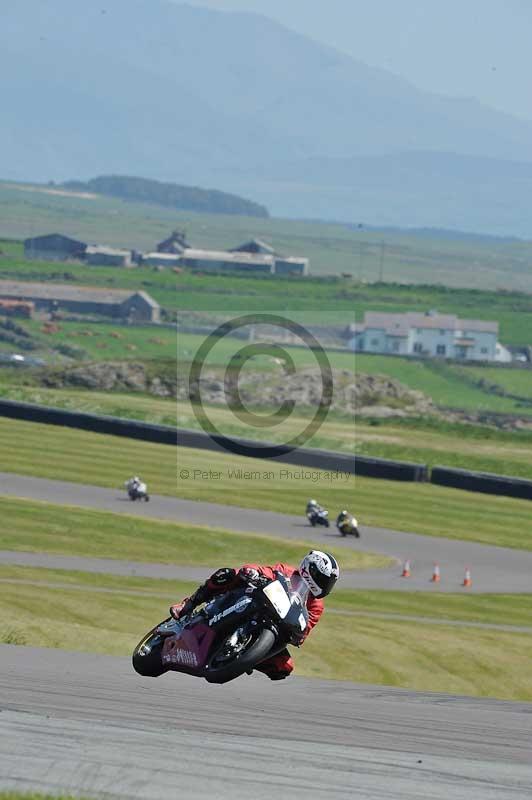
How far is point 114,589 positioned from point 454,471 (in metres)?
25.1

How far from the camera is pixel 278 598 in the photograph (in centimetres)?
1352

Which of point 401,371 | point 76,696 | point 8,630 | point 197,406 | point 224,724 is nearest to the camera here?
point 224,724

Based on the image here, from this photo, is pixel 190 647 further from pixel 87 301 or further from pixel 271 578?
pixel 87 301

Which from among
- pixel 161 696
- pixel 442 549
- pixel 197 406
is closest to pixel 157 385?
pixel 197 406

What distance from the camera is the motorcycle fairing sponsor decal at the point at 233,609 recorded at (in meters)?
13.8

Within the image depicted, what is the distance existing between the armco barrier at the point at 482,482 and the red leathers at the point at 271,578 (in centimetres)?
4060

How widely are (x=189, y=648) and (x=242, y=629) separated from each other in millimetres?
870

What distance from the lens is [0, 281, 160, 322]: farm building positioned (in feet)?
508

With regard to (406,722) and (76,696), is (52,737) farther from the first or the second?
(406,722)

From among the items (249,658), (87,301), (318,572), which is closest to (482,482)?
(318,572)

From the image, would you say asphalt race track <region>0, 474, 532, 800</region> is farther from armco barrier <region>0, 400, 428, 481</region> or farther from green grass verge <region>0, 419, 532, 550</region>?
armco barrier <region>0, 400, 428, 481</region>

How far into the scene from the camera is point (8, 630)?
22.1 metres

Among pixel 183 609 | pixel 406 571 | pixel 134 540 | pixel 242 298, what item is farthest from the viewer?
pixel 242 298

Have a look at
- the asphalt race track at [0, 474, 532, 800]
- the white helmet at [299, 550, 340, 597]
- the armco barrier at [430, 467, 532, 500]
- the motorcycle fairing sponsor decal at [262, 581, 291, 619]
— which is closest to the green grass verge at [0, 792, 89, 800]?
the asphalt race track at [0, 474, 532, 800]
